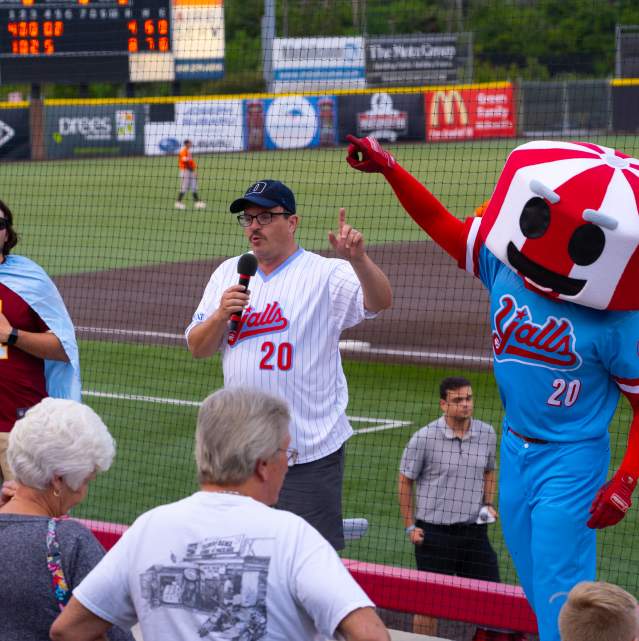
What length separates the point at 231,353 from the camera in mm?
4730

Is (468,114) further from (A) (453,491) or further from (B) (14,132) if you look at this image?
(A) (453,491)

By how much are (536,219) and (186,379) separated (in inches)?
274

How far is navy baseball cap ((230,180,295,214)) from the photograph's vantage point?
467 centimetres

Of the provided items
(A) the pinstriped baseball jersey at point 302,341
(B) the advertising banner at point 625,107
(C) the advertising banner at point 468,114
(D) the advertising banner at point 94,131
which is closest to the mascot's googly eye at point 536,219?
(A) the pinstriped baseball jersey at point 302,341

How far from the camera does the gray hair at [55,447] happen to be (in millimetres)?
2953

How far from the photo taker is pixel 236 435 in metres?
2.67

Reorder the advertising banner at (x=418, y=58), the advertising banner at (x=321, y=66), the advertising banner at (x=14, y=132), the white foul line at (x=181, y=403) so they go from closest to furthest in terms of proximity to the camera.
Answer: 1. the white foul line at (x=181, y=403)
2. the advertising banner at (x=14, y=132)
3. the advertising banner at (x=418, y=58)
4. the advertising banner at (x=321, y=66)

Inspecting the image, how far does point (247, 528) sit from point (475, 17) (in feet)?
122

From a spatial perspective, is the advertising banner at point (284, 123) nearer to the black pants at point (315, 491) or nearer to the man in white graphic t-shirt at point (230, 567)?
the black pants at point (315, 491)

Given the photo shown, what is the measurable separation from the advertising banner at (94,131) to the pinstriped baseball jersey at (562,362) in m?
29.1

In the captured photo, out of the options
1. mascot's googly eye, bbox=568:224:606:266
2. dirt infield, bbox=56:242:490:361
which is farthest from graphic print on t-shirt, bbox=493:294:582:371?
dirt infield, bbox=56:242:490:361

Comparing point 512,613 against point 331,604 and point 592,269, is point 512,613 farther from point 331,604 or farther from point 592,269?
point 331,604

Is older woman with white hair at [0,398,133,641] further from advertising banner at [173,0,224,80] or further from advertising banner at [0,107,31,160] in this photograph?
advertising banner at [0,107,31,160]

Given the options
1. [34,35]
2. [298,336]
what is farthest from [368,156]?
[34,35]
